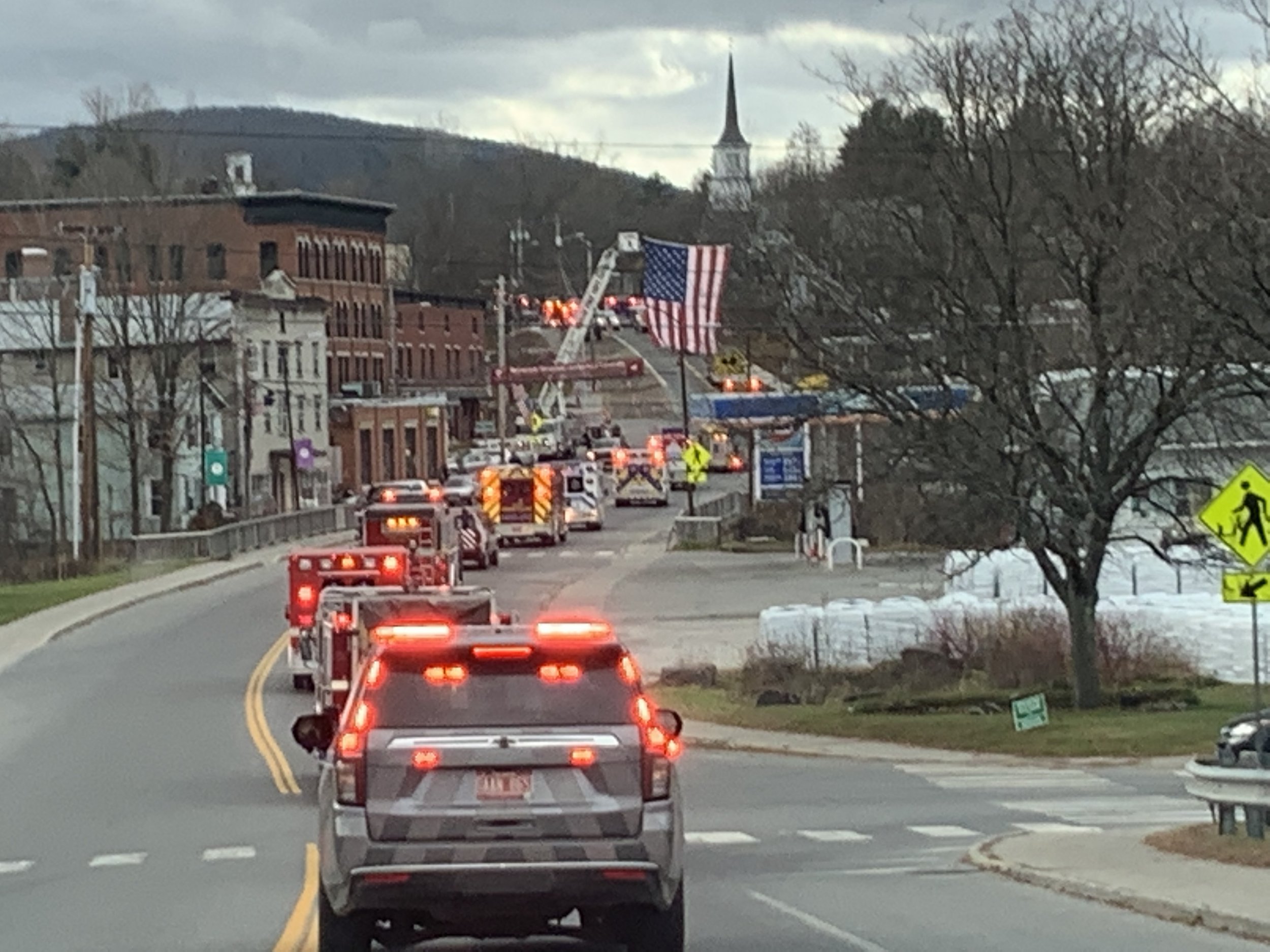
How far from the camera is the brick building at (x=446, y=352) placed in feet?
Answer: 422

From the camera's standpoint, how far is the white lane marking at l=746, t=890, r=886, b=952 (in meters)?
13.4

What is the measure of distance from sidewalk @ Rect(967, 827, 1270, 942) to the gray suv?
4619 millimetres

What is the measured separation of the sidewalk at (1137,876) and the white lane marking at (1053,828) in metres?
1.22

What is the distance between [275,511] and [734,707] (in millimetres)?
62658

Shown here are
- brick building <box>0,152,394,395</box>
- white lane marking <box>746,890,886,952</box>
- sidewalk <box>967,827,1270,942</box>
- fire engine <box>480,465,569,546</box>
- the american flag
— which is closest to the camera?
white lane marking <box>746,890,886,952</box>

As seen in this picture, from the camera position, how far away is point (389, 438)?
116 m

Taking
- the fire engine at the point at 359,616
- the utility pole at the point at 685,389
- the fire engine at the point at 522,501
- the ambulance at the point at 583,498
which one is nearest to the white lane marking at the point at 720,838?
the fire engine at the point at 359,616

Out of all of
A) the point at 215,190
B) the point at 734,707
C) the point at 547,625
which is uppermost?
the point at 215,190

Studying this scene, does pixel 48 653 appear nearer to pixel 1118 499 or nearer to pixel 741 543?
pixel 1118 499

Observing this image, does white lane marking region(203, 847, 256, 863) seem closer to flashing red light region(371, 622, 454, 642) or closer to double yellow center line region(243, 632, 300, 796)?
double yellow center line region(243, 632, 300, 796)

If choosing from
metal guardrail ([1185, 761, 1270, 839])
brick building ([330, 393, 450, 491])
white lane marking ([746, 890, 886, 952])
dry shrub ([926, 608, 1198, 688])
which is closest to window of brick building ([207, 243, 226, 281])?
brick building ([330, 393, 450, 491])

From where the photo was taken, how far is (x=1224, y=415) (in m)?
32.5

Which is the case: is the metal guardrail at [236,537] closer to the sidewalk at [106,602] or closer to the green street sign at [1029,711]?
the sidewalk at [106,602]

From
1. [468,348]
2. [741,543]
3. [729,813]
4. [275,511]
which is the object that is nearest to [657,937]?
[729,813]
